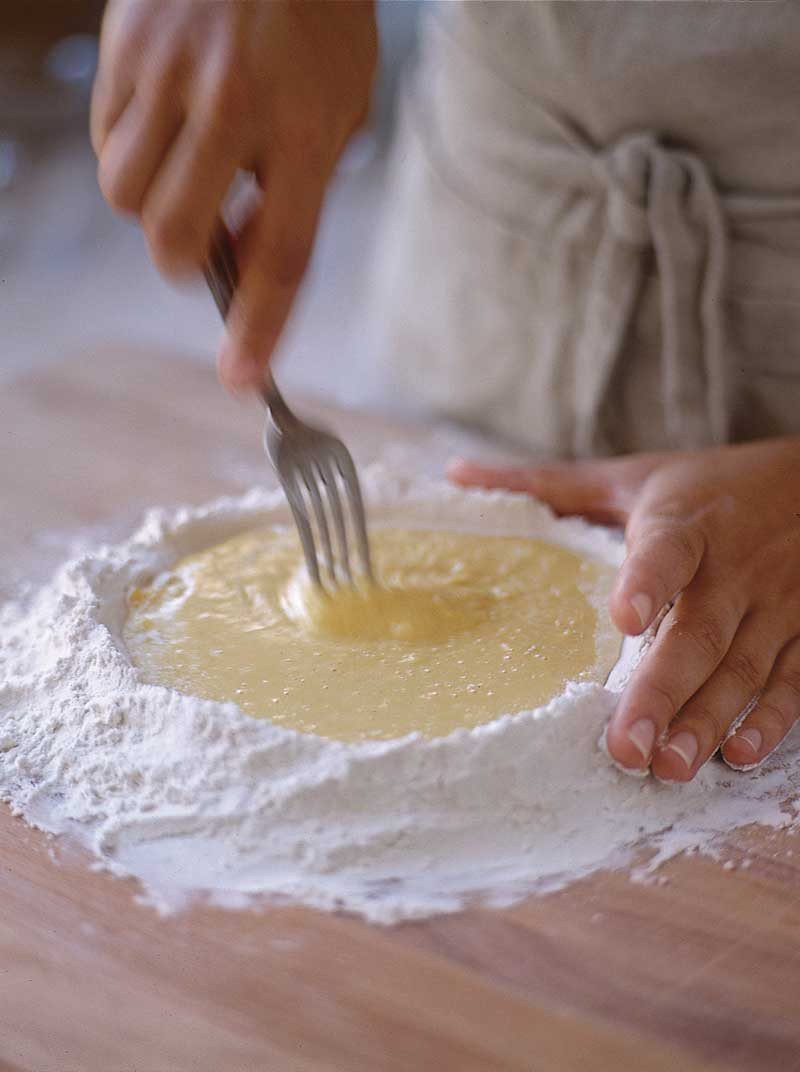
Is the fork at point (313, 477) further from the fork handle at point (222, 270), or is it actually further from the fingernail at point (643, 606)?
the fingernail at point (643, 606)

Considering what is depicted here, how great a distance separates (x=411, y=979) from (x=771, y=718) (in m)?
0.34

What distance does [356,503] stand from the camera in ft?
3.17

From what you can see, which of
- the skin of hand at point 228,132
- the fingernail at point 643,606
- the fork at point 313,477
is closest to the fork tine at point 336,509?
the fork at point 313,477

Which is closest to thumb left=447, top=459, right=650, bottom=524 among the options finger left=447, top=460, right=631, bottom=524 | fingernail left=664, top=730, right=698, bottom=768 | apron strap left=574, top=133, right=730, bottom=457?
finger left=447, top=460, right=631, bottom=524

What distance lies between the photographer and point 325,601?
932 millimetres

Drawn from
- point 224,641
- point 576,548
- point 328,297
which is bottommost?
point 328,297

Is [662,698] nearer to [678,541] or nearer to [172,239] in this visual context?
[678,541]

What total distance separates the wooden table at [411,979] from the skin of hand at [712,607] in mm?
85

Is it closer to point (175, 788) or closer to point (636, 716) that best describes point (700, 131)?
point (636, 716)

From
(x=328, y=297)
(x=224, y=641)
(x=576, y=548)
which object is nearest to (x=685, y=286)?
(x=576, y=548)

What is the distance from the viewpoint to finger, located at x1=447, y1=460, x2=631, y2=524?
1.11 meters

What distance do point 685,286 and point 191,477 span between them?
0.55 metres

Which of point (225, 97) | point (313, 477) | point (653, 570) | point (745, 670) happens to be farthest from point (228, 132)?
point (745, 670)

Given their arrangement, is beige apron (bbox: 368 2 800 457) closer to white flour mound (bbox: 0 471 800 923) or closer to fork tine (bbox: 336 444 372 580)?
fork tine (bbox: 336 444 372 580)
